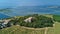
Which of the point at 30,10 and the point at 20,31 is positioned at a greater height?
the point at 30,10

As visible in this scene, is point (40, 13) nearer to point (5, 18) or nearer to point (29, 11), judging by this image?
point (29, 11)

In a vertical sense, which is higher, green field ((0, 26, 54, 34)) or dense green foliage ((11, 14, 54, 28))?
dense green foliage ((11, 14, 54, 28))

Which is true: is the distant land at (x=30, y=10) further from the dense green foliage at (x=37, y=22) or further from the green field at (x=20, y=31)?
the green field at (x=20, y=31)

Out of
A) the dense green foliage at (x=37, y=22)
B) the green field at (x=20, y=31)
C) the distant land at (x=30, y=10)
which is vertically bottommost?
the green field at (x=20, y=31)

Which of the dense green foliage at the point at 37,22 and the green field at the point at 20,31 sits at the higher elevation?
the dense green foliage at the point at 37,22

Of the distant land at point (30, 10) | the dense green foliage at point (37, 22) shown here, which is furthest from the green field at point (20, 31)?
the distant land at point (30, 10)

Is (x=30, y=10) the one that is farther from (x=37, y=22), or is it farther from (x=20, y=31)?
(x=20, y=31)

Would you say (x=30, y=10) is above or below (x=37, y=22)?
above

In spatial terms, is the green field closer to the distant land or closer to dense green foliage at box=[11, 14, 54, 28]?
dense green foliage at box=[11, 14, 54, 28]

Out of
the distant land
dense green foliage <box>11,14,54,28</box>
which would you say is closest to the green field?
dense green foliage <box>11,14,54,28</box>

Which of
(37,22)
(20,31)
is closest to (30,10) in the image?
(37,22)

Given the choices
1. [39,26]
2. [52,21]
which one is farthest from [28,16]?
[52,21]
